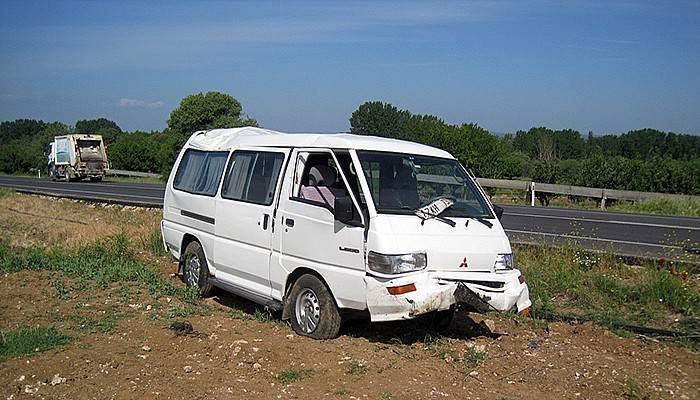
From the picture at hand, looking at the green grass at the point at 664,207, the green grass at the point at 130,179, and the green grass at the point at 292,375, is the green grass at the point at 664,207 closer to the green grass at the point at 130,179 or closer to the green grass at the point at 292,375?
the green grass at the point at 292,375

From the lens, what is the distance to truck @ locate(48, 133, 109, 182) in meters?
47.7

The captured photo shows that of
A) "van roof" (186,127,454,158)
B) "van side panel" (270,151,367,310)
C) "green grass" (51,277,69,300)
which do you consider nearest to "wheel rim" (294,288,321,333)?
"van side panel" (270,151,367,310)

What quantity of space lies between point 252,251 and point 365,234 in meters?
1.99

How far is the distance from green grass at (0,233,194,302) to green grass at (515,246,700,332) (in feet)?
15.7

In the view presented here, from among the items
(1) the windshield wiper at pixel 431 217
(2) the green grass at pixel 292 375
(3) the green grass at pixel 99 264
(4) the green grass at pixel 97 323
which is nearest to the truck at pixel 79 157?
(3) the green grass at pixel 99 264

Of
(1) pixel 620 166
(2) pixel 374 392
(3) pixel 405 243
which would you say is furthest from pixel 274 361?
(1) pixel 620 166

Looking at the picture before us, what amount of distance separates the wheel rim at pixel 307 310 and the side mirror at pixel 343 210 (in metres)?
0.93

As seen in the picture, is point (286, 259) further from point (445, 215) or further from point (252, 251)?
point (445, 215)

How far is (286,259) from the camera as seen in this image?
798 centimetres

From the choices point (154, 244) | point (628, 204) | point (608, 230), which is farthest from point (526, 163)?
point (154, 244)

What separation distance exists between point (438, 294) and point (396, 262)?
1.68 ft

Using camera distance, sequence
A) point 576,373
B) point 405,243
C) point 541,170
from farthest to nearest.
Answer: point 541,170 < point 405,243 < point 576,373

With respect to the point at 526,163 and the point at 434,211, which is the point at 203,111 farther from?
the point at 434,211

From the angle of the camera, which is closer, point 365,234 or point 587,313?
point 365,234
